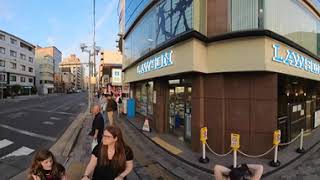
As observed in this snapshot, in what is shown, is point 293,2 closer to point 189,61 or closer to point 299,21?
point 299,21

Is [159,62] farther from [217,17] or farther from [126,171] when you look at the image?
[126,171]

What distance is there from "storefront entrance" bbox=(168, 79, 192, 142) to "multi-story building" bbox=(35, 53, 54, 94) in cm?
8387

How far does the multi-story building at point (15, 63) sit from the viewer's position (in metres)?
54.7

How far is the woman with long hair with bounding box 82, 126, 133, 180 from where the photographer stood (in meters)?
2.85

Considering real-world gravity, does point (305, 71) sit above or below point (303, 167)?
above

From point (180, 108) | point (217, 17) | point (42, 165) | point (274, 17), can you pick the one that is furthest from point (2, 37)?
point (42, 165)

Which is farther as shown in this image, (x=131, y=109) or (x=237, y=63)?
(x=131, y=109)

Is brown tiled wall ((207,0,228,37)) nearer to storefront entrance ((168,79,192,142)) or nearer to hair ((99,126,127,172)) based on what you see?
storefront entrance ((168,79,192,142))

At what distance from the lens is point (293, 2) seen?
27.7ft

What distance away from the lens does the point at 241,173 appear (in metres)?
2.97

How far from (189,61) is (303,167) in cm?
451

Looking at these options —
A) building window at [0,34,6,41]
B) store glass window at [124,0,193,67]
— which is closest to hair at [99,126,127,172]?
store glass window at [124,0,193,67]

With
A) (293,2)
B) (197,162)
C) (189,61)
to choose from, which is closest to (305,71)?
(293,2)

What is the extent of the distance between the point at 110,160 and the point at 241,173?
1.73 meters
